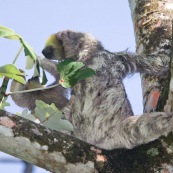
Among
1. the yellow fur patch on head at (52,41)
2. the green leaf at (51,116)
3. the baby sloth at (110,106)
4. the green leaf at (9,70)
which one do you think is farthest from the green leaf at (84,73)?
the yellow fur patch on head at (52,41)

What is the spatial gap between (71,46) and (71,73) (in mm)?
1778

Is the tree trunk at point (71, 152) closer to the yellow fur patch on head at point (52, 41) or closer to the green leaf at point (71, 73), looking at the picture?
the green leaf at point (71, 73)

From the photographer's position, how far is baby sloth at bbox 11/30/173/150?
3.63 m

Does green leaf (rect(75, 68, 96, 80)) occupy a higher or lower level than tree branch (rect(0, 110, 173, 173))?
higher

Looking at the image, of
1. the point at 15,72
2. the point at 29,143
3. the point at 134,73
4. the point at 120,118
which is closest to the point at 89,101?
the point at 120,118

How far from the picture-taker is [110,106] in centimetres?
414

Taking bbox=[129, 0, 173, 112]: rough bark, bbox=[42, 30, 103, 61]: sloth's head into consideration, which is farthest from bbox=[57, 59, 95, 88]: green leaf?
bbox=[42, 30, 103, 61]: sloth's head

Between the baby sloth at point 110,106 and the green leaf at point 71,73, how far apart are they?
63cm

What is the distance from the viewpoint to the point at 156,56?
14.9 feet

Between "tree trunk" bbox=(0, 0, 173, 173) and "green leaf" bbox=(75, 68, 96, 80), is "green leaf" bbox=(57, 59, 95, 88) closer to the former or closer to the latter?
"green leaf" bbox=(75, 68, 96, 80)

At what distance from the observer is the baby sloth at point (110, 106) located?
3.63 m

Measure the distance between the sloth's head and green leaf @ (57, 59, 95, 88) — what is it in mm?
1266

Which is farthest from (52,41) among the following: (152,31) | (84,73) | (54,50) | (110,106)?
(84,73)

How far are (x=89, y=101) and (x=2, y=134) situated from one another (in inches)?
55.0
